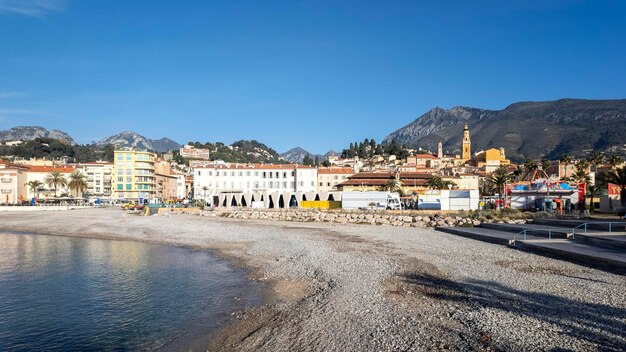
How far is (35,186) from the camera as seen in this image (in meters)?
94.1

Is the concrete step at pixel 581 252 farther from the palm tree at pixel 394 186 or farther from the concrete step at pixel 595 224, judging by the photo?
the palm tree at pixel 394 186

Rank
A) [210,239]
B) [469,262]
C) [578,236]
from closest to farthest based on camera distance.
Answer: [469,262] → [578,236] → [210,239]

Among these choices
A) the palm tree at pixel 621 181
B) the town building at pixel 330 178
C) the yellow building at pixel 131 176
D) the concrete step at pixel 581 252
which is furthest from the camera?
the town building at pixel 330 178

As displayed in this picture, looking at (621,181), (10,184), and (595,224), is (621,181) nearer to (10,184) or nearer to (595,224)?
(595,224)

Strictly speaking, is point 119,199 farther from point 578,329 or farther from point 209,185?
point 578,329

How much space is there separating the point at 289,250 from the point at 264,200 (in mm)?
50183

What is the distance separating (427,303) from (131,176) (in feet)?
313

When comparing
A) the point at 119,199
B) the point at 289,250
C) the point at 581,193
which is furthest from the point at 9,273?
the point at 119,199

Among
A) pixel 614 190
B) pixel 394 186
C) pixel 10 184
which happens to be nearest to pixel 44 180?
pixel 10 184

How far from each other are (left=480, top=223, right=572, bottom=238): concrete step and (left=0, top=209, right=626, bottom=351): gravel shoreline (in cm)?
443

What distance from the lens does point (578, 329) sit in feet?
31.6

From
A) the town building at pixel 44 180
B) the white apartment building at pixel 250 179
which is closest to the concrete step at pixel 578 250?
the white apartment building at pixel 250 179

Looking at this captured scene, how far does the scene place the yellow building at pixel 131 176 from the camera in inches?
3799

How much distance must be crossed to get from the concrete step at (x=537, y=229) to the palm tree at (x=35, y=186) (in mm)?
92183
